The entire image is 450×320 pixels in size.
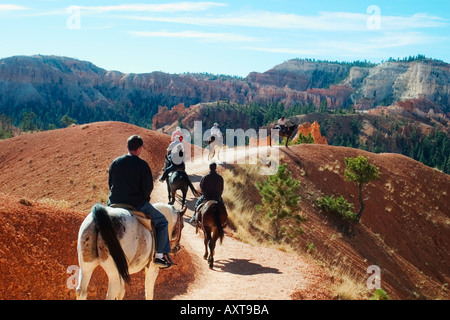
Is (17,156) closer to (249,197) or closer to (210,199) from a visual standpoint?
(249,197)

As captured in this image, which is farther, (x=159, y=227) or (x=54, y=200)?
(x=54, y=200)

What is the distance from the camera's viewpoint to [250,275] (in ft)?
32.2

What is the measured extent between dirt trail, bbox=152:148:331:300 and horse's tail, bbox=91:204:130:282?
3001mm

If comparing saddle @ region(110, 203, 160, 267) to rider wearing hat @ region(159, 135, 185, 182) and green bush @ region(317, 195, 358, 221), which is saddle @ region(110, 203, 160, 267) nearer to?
rider wearing hat @ region(159, 135, 185, 182)

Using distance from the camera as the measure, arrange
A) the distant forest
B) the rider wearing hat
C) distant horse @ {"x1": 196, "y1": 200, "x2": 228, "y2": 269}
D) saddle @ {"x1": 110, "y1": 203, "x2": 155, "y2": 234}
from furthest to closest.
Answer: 1. the distant forest
2. the rider wearing hat
3. distant horse @ {"x1": 196, "y1": 200, "x2": 228, "y2": 269}
4. saddle @ {"x1": 110, "y1": 203, "x2": 155, "y2": 234}

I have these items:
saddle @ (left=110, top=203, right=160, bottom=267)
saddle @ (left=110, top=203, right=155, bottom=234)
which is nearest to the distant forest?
saddle @ (left=110, top=203, right=160, bottom=267)

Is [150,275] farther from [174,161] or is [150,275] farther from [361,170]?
[361,170]

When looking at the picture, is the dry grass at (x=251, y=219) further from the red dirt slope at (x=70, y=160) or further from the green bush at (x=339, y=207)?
the red dirt slope at (x=70, y=160)

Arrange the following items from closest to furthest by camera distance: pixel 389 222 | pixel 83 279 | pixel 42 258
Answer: pixel 83 279 < pixel 42 258 < pixel 389 222

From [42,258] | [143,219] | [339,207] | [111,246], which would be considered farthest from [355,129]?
[111,246]

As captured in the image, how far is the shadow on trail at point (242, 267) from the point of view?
10.1 metres

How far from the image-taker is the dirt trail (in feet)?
27.3

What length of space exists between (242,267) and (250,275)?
76 cm
